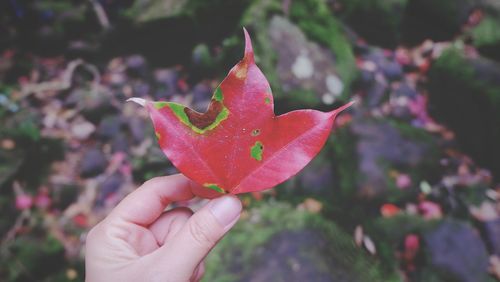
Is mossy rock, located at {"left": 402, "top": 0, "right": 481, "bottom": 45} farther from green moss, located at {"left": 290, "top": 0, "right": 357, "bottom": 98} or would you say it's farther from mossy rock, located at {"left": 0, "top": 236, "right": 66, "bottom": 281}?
mossy rock, located at {"left": 0, "top": 236, "right": 66, "bottom": 281}

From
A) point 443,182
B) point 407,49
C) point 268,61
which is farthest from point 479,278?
point 407,49

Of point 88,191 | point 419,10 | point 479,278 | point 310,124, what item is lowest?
point 479,278

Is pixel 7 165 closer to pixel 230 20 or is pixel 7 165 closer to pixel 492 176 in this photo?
pixel 230 20

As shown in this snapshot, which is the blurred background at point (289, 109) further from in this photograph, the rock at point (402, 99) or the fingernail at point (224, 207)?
the fingernail at point (224, 207)

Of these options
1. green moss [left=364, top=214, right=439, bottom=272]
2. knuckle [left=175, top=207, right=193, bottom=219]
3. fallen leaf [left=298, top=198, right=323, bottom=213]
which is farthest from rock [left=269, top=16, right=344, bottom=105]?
knuckle [left=175, top=207, right=193, bottom=219]

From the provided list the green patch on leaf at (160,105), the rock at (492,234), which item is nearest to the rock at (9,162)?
the green patch on leaf at (160,105)

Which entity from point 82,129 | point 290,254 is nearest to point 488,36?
point 290,254
